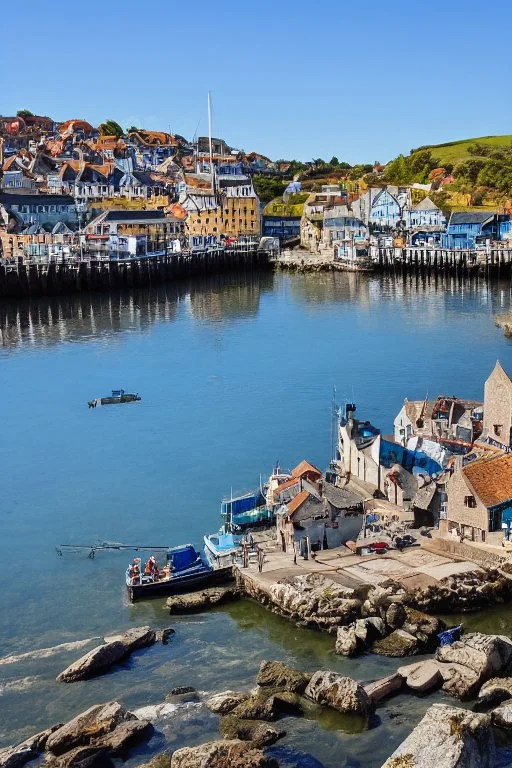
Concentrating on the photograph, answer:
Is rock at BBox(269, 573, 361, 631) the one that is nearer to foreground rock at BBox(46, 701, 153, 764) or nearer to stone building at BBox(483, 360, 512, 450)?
foreground rock at BBox(46, 701, 153, 764)

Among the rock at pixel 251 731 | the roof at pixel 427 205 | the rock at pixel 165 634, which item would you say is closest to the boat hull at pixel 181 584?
the rock at pixel 165 634

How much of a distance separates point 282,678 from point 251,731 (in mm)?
1540

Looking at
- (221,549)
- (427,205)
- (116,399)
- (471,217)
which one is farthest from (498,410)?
(427,205)

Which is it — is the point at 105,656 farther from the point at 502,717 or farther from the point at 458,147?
the point at 458,147

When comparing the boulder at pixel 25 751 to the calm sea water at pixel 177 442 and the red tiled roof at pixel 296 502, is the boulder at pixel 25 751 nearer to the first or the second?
the calm sea water at pixel 177 442

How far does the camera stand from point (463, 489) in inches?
815

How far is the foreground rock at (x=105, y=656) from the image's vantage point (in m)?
16.8

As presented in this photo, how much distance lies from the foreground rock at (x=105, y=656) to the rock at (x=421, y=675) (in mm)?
4581

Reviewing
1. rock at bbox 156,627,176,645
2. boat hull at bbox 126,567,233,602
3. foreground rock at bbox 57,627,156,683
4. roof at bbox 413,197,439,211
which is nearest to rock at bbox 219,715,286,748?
foreground rock at bbox 57,627,156,683

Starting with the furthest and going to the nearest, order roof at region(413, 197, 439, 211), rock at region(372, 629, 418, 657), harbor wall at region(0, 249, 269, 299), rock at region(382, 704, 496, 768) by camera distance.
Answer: roof at region(413, 197, 439, 211)
harbor wall at region(0, 249, 269, 299)
rock at region(372, 629, 418, 657)
rock at region(382, 704, 496, 768)

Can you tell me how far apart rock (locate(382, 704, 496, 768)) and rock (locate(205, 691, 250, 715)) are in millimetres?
3804

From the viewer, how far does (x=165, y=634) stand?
59.3ft

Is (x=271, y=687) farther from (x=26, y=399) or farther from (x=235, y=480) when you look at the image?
(x=26, y=399)

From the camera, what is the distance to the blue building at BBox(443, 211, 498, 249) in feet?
292
